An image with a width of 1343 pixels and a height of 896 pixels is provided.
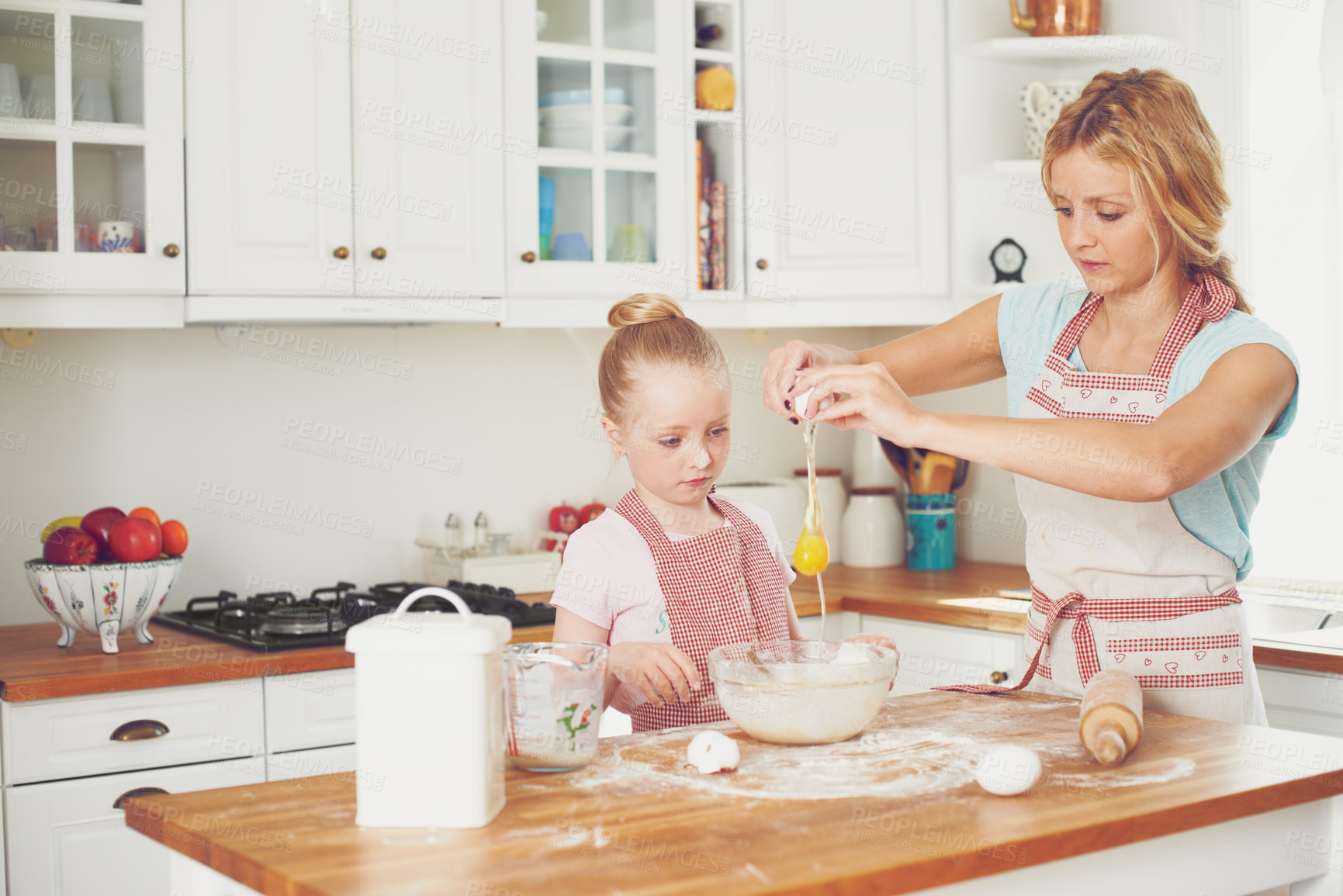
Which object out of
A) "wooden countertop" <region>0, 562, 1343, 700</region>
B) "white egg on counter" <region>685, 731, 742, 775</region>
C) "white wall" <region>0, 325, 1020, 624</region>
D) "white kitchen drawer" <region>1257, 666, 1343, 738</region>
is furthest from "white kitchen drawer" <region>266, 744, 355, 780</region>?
"white kitchen drawer" <region>1257, 666, 1343, 738</region>

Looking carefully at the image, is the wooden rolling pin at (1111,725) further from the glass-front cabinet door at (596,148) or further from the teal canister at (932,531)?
the teal canister at (932,531)

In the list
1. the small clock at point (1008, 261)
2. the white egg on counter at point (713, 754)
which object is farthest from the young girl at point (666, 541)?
the small clock at point (1008, 261)

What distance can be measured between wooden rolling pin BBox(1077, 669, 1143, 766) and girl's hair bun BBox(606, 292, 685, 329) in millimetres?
756

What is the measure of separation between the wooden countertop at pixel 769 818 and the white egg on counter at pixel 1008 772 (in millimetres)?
12

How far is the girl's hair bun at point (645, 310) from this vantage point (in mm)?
1696

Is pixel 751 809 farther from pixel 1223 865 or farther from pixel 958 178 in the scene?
pixel 958 178

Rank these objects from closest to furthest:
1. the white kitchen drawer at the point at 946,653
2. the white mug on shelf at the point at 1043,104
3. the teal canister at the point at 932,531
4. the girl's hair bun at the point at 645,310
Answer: the girl's hair bun at the point at 645,310 → the white kitchen drawer at the point at 946,653 → the white mug on shelf at the point at 1043,104 → the teal canister at the point at 932,531

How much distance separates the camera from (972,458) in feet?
4.61

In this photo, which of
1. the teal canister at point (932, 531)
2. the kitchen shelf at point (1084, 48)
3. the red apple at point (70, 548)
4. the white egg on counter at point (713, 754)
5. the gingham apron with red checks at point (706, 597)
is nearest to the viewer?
the white egg on counter at point (713, 754)

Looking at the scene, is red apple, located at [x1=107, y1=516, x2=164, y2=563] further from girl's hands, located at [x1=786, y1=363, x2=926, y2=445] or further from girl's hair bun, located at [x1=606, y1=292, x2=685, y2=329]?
girl's hands, located at [x1=786, y1=363, x2=926, y2=445]

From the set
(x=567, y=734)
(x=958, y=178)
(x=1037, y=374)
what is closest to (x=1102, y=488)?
(x=1037, y=374)

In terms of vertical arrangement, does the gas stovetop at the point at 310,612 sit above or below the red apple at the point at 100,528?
below

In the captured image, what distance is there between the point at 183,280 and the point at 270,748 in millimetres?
842

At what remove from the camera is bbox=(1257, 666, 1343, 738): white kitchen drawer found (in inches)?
79.8
